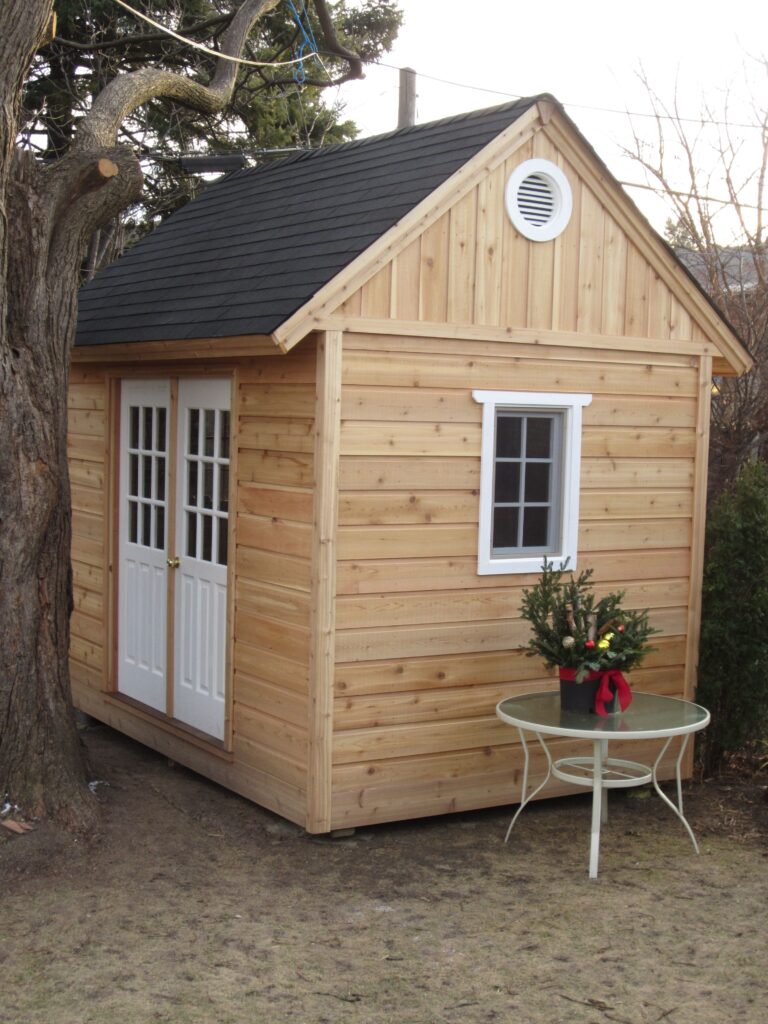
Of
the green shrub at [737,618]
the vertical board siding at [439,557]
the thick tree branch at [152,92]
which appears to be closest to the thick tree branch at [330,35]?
the thick tree branch at [152,92]

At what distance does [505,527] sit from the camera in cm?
706

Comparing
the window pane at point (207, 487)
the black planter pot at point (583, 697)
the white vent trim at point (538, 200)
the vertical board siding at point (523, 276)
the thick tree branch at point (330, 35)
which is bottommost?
the black planter pot at point (583, 697)

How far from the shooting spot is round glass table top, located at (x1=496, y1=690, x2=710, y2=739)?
6.02 meters

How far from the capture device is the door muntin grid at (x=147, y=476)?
7.98 meters

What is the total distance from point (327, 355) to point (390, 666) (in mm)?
1681

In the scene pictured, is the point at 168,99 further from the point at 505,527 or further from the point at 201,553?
the point at 505,527

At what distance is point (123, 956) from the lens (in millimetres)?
5078

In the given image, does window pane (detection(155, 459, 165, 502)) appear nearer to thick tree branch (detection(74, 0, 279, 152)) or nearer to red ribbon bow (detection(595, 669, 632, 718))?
thick tree branch (detection(74, 0, 279, 152))

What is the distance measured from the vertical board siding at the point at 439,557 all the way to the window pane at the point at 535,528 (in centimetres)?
22

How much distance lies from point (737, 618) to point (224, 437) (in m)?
3.35

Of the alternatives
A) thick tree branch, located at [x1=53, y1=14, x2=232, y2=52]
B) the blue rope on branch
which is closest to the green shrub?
the blue rope on branch

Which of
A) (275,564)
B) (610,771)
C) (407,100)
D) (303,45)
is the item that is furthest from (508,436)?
(303,45)

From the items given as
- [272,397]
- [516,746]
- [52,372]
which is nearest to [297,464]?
[272,397]

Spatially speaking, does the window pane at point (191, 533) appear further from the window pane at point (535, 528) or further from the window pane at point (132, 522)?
the window pane at point (535, 528)
